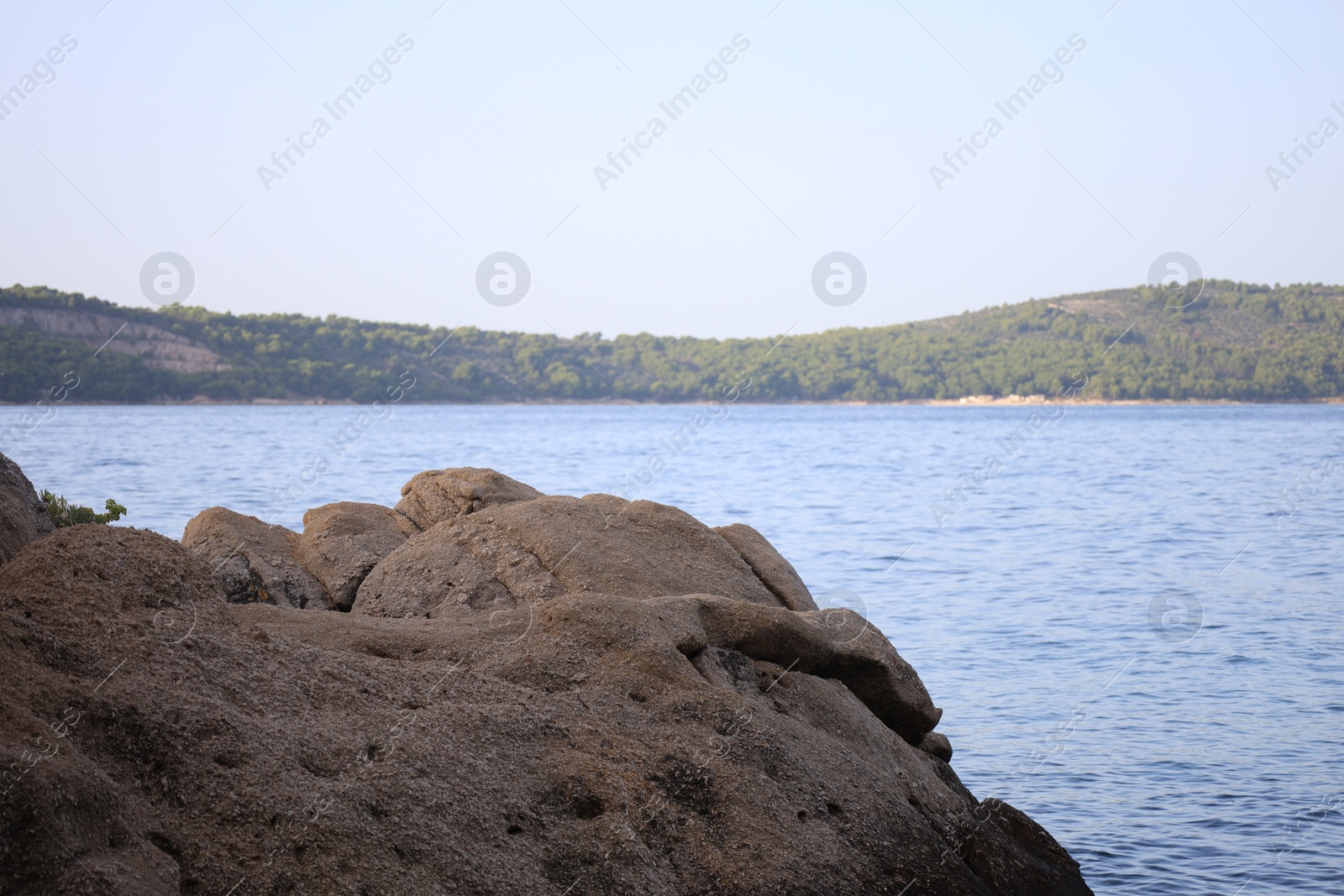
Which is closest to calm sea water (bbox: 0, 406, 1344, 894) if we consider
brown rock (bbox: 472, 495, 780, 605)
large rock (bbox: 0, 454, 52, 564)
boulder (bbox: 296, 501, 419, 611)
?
brown rock (bbox: 472, 495, 780, 605)

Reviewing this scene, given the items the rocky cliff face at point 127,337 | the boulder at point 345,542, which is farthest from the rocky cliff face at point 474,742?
the rocky cliff face at point 127,337

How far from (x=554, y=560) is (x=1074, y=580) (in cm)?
2285

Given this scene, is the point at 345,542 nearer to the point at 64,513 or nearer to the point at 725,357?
the point at 64,513

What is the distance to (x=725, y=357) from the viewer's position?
404 ft

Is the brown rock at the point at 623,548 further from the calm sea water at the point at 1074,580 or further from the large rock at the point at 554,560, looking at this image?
the calm sea water at the point at 1074,580

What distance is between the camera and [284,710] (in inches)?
249

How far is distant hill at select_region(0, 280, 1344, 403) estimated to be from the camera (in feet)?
249

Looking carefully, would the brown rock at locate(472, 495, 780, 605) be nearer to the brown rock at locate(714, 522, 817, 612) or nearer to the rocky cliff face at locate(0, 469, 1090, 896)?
the rocky cliff face at locate(0, 469, 1090, 896)

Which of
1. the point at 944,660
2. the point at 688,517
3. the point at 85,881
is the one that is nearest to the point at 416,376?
→ the point at 944,660

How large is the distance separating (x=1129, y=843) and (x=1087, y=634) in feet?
37.8

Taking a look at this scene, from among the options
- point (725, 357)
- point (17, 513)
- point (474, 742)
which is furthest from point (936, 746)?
point (725, 357)

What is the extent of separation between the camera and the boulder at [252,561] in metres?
10.9

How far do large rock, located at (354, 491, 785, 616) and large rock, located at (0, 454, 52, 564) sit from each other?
2872 millimetres

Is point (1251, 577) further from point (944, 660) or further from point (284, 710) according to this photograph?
point (284, 710)
